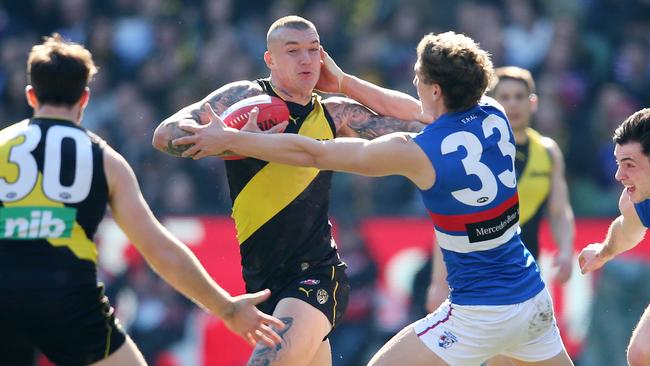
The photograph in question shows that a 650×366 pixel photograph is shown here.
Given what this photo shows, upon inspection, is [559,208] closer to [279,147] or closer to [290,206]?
[290,206]

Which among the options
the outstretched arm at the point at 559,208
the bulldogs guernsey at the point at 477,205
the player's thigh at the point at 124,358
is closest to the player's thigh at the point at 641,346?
the bulldogs guernsey at the point at 477,205

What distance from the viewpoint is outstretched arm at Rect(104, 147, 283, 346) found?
5.69 m

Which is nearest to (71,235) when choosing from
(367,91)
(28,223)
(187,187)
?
(28,223)

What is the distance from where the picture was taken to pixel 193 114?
6836 mm

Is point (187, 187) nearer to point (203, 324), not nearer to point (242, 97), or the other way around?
point (203, 324)

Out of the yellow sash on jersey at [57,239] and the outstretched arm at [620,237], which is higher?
the yellow sash on jersey at [57,239]

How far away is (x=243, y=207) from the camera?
7148 millimetres

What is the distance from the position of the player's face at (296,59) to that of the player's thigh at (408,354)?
6.19 ft

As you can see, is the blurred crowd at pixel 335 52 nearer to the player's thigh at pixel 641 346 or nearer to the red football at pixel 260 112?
the red football at pixel 260 112

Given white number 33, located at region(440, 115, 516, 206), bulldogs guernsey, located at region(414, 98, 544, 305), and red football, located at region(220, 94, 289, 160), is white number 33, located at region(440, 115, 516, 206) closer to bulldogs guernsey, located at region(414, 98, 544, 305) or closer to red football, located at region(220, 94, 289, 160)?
bulldogs guernsey, located at region(414, 98, 544, 305)

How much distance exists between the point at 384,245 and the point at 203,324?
2.00m

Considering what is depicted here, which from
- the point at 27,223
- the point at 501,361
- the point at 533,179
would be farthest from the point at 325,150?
the point at 533,179

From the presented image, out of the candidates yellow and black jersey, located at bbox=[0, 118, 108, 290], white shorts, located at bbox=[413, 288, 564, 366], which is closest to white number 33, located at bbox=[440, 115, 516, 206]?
white shorts, located at bbox=[413, 288, 564, 366]

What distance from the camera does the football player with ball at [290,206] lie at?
268 inches
